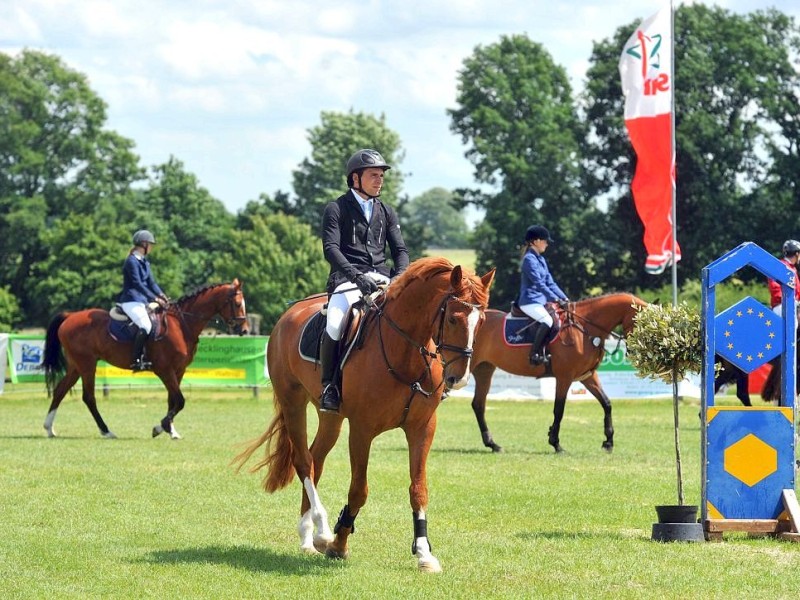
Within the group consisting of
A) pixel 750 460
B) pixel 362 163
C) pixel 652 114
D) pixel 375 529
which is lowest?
pixel 375 529

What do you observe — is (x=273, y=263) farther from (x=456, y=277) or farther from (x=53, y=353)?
(x=456, y=277)

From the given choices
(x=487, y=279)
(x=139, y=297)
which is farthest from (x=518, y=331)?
(x=487, y=279)

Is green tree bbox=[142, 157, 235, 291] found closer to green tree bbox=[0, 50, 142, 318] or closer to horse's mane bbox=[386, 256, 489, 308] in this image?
green tree bbox=[0, 50, 142, 318]

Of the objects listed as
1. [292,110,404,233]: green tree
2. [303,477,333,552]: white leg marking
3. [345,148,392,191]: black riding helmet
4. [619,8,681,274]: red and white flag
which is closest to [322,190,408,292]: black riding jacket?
[345,148,392,191]: black riding helmet

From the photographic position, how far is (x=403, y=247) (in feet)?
32.9

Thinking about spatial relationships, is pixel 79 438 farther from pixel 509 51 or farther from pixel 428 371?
pixel 509 51

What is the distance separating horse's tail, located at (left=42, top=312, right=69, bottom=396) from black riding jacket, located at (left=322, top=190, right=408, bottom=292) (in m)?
12.7

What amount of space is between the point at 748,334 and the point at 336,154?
77594mm

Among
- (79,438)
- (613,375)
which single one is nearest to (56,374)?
(79,438)

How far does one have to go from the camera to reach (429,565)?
28.2 feet

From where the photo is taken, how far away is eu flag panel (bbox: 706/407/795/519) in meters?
10.1

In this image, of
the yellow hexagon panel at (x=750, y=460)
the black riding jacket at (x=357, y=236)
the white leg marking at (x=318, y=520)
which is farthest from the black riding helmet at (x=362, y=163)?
the yellow hexagon panel at (x=750, y=460)

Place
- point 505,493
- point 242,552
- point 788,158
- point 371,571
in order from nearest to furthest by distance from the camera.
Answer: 1. point 371,571
2. point 242,552
3. point 505,493
4. point 788,158

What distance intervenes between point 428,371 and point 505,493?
181 inches
